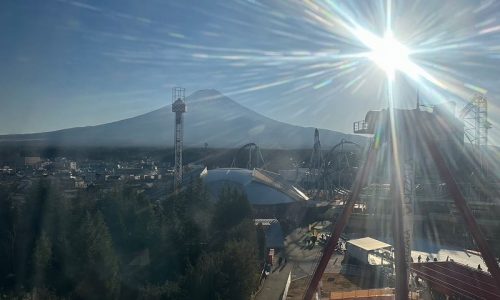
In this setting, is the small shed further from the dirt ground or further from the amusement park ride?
the amusement park ride

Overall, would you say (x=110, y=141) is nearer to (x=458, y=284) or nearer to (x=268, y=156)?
(x=268, y=156)

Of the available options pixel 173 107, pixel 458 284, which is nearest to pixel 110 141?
pixel 173 107

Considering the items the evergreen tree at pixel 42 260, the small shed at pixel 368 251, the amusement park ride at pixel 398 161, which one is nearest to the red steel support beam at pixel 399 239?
the amusement park ride at pixel 398 161

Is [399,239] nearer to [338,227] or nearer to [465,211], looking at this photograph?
[338,227]

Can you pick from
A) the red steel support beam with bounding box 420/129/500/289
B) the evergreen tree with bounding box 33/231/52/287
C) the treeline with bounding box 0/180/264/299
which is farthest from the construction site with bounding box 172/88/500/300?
the evergreen tree with bounding box 33/231/52/287

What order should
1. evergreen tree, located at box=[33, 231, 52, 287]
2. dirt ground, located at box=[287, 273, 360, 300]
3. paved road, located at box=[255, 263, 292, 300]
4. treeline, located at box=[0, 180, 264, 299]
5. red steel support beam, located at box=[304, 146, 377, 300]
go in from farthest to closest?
1. evergreen tree, located at box=[33, 231, 52, 287]
2. dirt ground, located at box=[287, 273, 360, 300]
3. paved road, located at box=[255, 263, 292, 300]
4. treeline, located at box=[0, 180, 264, 299]
5. red steel support beam, located at box=[304, 146, 377, 300]
